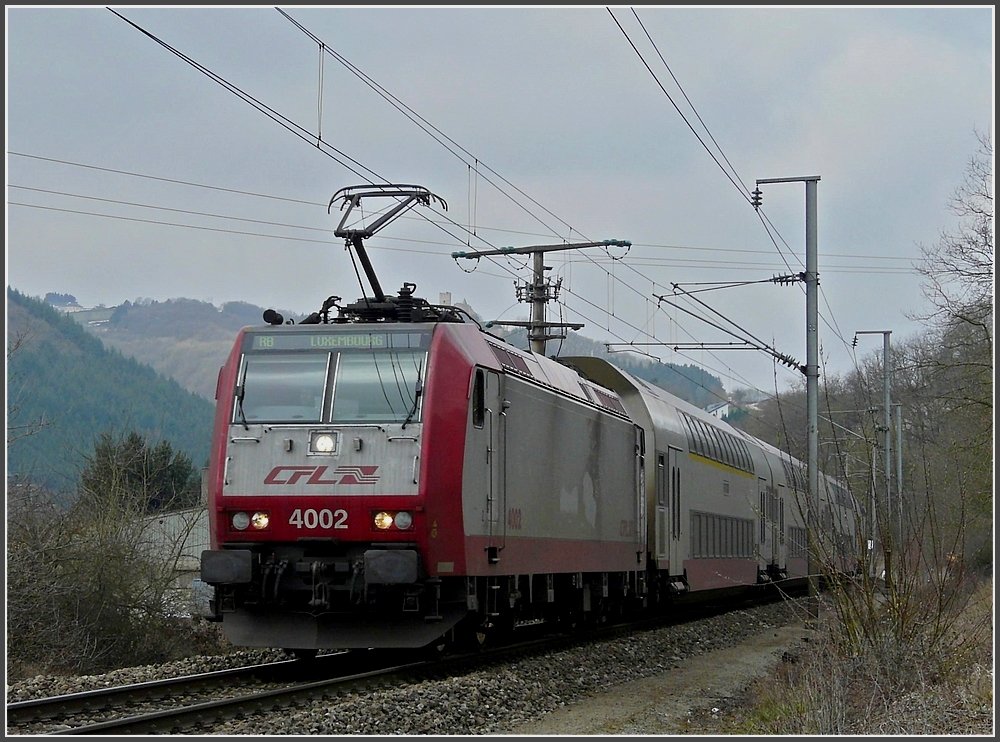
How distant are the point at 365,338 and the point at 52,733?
16.2 ft

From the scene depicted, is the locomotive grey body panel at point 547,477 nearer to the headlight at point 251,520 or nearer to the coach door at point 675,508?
the headlight at point 251,520

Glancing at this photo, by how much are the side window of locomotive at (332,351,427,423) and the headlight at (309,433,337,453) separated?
0.61ft

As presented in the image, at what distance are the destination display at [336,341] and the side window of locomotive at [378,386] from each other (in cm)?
10

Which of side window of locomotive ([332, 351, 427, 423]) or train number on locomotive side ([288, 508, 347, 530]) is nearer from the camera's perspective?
train number on locomotive side ([288, 508, 347, 530])

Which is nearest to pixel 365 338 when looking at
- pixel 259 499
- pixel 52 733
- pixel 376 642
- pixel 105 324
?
pixel 259 499

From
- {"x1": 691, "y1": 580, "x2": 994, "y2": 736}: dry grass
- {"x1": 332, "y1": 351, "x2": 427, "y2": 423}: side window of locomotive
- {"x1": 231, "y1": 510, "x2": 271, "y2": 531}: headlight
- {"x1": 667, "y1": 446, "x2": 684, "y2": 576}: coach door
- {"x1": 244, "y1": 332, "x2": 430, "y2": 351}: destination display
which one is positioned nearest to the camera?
{"x1": 691, "y1": 580, "x2": 994, "y2": 736}: dry grass

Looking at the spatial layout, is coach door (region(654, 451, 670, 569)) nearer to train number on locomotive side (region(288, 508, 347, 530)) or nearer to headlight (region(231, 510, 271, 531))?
train number on locomotive side (region(288, 508, 347, 530))

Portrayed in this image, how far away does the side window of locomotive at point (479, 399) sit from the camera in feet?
41.8

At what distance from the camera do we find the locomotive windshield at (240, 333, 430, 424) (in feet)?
40.7

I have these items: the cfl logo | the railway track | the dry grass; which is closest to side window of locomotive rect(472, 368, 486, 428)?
the cfl logo

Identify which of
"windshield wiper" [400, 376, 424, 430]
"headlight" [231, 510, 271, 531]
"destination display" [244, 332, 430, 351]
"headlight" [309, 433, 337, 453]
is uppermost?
"destination display" [244, 332, 430, 351]

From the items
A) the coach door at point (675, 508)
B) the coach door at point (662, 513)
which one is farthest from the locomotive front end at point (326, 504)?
the coach door at point (675, 508)

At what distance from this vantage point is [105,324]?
186 metres

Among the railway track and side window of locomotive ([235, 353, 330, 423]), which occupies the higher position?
side window of locomotive ([235, 353, 330, 423])
